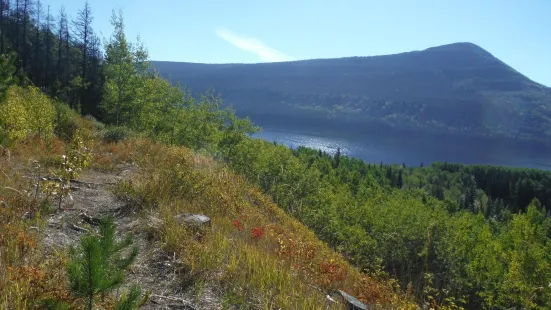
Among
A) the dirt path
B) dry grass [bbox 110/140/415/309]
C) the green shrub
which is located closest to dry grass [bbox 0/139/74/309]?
the dirt path

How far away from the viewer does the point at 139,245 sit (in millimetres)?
5379

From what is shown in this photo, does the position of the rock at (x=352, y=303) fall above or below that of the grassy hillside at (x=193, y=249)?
below

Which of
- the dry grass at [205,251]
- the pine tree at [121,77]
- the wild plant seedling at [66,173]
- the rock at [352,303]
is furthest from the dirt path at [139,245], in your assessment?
the pine tree at [121,77]

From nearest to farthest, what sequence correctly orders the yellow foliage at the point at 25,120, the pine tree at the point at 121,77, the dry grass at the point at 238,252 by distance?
1. the dry grass at the point at 238,252
2. the yellow foliage at the point at 25,120
3. the pine tree at the point at 121,77

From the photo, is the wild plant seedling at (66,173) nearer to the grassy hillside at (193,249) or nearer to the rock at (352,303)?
the grassy hillside at (193,249)

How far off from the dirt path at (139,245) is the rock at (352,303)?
1.69 m

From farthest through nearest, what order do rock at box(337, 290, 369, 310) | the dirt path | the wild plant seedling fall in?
1. the wild plant seedling
2. rock at box(337, 290, 369, 310)
3. the dirt path

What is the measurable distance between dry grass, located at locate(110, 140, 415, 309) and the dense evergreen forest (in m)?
1.74

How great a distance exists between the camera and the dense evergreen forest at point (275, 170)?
58.0 feet

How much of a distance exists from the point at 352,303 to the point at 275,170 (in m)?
42.1

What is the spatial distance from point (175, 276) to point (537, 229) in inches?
2465

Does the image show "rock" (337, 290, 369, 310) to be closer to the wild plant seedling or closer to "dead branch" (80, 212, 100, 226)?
"dead branch" (80, 212, 100, 226)

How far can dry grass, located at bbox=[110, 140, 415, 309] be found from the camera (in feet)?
15.6

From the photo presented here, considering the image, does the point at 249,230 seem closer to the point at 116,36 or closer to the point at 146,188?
the point at 146,188
